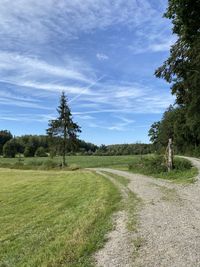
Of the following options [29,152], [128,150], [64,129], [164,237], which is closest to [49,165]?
[64,129]

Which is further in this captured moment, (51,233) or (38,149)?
(38,149)

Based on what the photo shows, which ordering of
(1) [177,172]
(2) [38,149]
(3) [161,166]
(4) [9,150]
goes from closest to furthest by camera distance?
(1) [177,172] → (3) [161,166] → (2) [38,149] → (4) [9,150]

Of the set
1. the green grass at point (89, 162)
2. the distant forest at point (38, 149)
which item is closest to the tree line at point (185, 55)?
the green grass at point (89, 162)

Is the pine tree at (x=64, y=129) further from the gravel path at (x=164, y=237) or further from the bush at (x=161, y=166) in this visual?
the gravel path at (x=164, y=237)

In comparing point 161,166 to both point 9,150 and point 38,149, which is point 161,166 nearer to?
point 38,149

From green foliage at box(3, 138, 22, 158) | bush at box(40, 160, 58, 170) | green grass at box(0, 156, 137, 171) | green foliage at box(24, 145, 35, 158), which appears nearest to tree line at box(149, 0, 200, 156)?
green grass at box(0, 156, 137, 171)

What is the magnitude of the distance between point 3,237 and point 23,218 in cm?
319

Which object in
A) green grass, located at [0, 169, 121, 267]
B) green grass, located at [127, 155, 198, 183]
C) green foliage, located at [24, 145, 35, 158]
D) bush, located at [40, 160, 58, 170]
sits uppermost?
green foliage, located at [24, 145, 35, 158]

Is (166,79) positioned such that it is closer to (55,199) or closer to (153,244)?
(55,199)

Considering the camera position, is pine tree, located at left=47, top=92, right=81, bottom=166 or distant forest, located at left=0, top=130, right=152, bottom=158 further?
distant forest, located at left=0, top=130, right=152, bottom=158

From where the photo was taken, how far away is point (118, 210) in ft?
38.2

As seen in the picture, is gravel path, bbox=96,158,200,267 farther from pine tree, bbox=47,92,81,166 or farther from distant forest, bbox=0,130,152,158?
distant forest, bbox=0,130,152,158

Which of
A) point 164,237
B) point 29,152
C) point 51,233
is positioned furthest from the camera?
point 29,152

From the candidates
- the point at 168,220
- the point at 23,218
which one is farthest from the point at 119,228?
the point at 23,218
